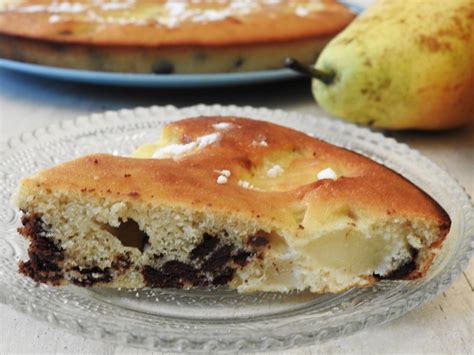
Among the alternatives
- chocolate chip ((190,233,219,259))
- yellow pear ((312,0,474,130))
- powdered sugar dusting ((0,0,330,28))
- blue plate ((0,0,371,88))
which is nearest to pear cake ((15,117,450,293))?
chocolate chip ((190,233,219,259))

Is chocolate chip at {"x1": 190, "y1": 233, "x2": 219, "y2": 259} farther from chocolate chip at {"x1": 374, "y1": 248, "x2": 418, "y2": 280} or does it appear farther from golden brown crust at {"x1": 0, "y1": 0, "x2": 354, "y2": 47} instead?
golden brown crust at {"x1": 0, "y1": 0, "x2": 354, "y2": 47}

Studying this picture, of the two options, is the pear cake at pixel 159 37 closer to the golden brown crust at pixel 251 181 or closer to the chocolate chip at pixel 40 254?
the golden brown crust at pixel 251 181

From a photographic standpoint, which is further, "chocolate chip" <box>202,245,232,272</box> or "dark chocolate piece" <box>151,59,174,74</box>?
"dark chocolate piece" <box>151,59,174,74</box>

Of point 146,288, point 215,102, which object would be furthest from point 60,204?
point 215,102

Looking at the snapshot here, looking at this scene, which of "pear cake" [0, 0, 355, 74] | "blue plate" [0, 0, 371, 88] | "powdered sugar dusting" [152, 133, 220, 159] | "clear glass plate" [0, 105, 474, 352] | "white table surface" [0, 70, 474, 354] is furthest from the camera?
"pear cake" [0, 0, 355, 74]

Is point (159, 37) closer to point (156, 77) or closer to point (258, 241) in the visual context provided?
point (156, 77)

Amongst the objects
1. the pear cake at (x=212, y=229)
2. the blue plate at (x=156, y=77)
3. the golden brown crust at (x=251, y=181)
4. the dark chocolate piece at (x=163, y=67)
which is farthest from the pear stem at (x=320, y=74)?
the pear cake at (x=212, y=229)

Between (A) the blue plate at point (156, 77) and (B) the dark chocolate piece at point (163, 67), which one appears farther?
(B) the dark chocolate piece at point (163, 67)

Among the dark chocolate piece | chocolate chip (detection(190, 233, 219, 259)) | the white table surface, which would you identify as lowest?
the white table surface
